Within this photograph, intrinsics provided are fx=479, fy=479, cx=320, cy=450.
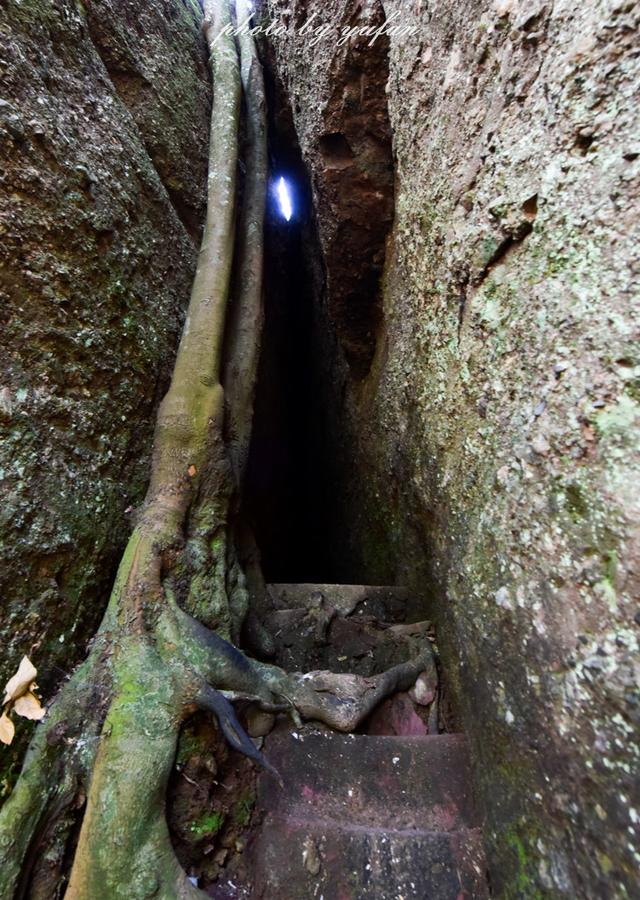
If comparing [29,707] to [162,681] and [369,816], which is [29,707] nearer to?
[162,681]

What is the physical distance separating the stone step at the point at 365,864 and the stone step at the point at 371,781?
0.04m

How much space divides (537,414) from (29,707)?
151 centimetres

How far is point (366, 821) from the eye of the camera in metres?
1.39

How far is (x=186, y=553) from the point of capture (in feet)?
6.07

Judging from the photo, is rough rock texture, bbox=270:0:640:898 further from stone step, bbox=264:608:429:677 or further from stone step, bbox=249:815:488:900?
stone step, bbox=264:608:429:677

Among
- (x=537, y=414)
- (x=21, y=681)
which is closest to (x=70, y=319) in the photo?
(x=21, y=681)

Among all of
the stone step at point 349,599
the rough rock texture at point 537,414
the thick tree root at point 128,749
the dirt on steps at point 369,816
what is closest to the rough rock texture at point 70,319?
the thick tree root at point 128,749

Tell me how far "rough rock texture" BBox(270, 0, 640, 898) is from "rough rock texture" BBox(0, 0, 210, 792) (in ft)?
4.11

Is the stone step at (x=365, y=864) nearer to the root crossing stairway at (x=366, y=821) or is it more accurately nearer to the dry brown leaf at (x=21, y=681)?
the root crossing stairway at (x=366, y=821)

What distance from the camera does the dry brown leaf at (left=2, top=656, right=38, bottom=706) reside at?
1246 millimetres

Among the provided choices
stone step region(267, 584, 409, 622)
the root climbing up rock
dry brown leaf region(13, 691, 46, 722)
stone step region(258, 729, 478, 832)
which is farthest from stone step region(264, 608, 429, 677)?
dry brown leaf region(13, 691, 46, 722)

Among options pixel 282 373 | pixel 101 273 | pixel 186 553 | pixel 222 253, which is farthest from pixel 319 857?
pixel 282 373

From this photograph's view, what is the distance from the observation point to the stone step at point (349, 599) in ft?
7.96

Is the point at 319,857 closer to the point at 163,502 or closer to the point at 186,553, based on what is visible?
the point at 186,553
